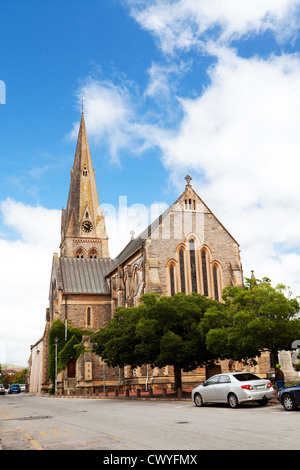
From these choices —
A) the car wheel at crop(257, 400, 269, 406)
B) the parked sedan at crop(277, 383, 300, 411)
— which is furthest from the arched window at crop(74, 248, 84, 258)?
the parked sedan at crop(277, 383, 300, 411)

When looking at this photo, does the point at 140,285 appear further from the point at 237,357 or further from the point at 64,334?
the point at 237,357

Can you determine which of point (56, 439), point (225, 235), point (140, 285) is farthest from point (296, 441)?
point (225, 235)

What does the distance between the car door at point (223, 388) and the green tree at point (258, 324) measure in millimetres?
3499

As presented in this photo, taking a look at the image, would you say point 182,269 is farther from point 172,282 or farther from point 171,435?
point 171,435

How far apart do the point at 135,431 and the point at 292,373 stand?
2330cm

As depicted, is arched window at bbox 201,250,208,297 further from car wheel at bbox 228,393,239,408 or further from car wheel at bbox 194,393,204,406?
car wheel at bbox 228,393,239,408

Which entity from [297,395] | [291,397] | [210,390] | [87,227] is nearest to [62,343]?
[87,227]

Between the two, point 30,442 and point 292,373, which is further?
point 292,373

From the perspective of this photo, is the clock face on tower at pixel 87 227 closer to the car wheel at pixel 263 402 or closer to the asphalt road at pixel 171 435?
the car wheel at pixel 263 402

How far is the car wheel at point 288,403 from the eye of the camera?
1523 cm

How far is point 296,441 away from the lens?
8.66 metres

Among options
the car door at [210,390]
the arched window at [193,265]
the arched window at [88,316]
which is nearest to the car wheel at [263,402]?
the car door at [210,390]

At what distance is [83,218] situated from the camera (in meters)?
72.1
